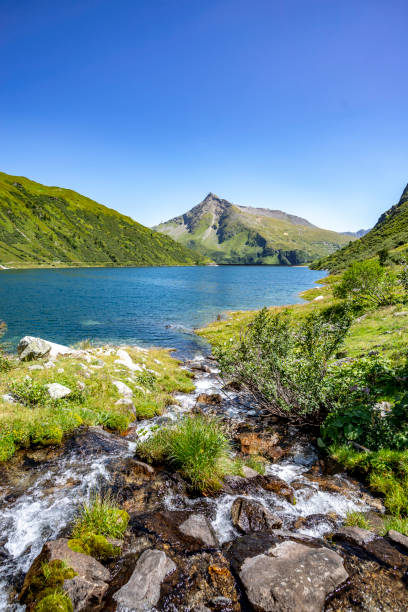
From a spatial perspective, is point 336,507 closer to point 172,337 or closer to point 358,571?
point 358,571

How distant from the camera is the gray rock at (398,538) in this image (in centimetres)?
603

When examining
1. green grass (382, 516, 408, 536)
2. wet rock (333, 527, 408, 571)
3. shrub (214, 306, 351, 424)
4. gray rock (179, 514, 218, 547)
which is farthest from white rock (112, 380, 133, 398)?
green grass (382, 516, 408, 536)

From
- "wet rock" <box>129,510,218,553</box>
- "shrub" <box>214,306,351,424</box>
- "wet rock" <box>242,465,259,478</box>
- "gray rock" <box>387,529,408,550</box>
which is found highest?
"shrub" <box>214,306,351,424</box>

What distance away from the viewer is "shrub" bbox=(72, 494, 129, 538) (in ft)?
21.8

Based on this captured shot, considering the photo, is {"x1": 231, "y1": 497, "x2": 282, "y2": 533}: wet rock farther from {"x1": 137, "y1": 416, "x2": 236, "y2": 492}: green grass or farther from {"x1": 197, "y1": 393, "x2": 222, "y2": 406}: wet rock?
{"x1": 197, "y1": 393, "x2": 222, "y2": 406}: wet rock

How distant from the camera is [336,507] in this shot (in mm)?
7832

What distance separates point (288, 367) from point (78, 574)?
9.90 m

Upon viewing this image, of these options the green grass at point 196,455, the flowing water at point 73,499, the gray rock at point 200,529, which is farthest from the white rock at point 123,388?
the gray rock at point 200,529

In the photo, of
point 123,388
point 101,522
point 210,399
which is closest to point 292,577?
point 101,522

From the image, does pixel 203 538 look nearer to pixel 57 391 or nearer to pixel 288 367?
pixel 288 367

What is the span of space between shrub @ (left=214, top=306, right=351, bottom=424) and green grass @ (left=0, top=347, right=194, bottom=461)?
5625 mm

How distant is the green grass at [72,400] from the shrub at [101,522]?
4.54 m

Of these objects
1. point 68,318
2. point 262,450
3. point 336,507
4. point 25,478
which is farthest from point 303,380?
point 68,318

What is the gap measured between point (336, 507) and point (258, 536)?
264cm
